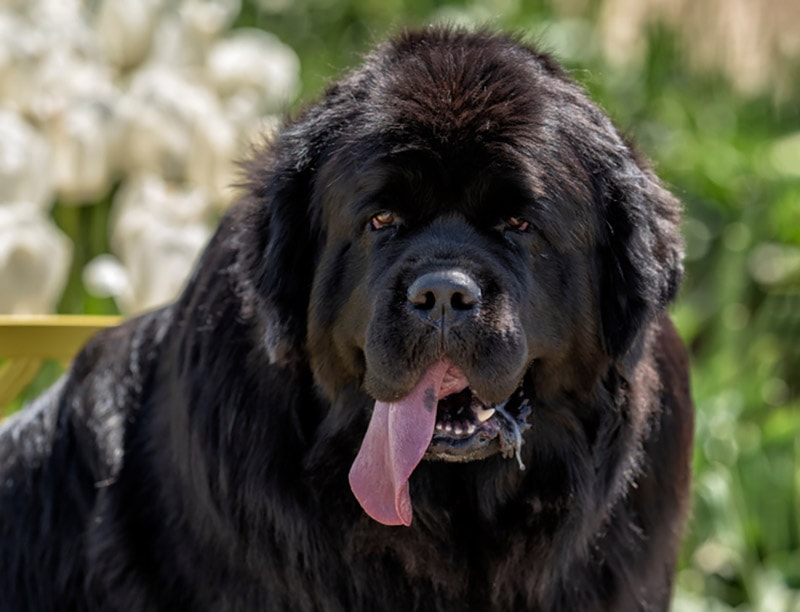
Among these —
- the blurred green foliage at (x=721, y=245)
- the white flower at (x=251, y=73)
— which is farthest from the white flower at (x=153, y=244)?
the white flower at (x=251, y=73)

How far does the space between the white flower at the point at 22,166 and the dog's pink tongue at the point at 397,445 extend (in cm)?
244

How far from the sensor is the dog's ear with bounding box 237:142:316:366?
8.99ft

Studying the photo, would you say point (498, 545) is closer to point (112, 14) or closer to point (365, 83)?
point (365, 83)

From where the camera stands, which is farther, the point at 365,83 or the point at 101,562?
the point at 101,562

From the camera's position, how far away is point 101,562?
3094 millimetres

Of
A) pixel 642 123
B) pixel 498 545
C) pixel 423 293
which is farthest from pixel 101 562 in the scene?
pixel 642 123

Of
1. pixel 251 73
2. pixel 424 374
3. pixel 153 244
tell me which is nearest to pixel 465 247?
pixel 424 374

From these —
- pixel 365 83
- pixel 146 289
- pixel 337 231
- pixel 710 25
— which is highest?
pixel 710 25

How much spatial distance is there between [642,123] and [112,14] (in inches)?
120

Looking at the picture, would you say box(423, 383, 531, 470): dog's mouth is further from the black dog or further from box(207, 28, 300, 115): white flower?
box(207, 28, 300, 115): white flower

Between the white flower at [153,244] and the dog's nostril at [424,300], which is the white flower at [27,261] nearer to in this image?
the white flower at [153,244]

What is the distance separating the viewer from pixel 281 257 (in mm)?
2764

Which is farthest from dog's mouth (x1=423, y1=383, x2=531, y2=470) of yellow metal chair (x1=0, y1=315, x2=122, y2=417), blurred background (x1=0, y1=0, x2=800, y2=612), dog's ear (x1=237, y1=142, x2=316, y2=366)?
yellow metal chair (x1=0, y1=315, x2=122, y2=417)

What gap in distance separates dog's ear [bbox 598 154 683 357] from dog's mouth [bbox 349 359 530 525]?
282 mm
